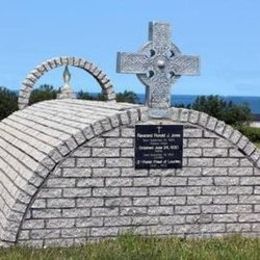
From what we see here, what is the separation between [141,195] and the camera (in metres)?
10.7

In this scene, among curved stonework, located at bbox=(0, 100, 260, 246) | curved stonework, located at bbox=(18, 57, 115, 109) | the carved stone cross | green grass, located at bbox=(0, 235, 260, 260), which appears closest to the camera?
green grass, located at bbox=(0, 235, 260, 260)

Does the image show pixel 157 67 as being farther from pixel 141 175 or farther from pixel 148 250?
pixel 148 250

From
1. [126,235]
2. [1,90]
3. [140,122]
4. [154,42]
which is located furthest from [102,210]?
[1,90]

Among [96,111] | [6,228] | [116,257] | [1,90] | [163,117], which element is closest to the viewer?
[116,257]

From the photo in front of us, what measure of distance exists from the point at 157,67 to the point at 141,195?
67.8 inches

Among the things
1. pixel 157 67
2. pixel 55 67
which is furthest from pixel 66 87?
pixel 157 67

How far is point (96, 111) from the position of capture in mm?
11641

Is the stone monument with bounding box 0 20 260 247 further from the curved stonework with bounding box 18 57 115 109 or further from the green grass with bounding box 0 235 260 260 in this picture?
the curved stonework with bounding box 18 57 115 109

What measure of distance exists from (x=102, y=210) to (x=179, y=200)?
1103mm

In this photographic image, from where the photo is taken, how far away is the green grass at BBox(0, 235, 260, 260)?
8.88 m

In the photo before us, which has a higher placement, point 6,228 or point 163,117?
point 163,117

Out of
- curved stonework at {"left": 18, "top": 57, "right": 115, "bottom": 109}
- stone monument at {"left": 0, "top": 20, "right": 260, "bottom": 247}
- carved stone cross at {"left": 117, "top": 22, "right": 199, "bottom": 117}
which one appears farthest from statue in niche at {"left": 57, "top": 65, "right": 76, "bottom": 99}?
carved stone cross at {"left": 117, "top": 22, "right": 199, "bottom": 117}

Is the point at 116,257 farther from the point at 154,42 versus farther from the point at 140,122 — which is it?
the point at 154,42

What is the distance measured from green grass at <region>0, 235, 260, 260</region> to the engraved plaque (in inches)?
39.6
